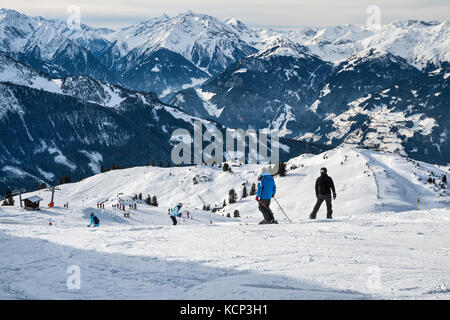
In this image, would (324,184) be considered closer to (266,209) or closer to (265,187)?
(266,209)

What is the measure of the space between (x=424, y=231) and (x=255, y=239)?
24.3 feet

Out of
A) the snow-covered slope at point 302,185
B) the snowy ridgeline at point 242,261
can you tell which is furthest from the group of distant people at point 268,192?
the snow-covered slope at point 302,185

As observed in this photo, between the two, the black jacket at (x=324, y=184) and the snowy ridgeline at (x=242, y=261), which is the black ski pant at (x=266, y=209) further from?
the black jacket at (x=324, y=184)

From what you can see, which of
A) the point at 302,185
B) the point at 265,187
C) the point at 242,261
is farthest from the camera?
the point at 302,185

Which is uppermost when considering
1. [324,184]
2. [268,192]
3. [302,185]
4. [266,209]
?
[324,184]

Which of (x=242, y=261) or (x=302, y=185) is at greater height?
(x=302, y=185)

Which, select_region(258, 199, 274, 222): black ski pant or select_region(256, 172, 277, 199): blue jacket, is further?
select_region(258, 199, 274, 222): black ski pant

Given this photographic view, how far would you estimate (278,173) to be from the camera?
253 feet

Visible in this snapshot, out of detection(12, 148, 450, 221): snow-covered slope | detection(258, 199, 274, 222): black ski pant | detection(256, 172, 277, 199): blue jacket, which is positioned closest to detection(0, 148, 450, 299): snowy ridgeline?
detection(258, 199, 274, 222): black ski pant

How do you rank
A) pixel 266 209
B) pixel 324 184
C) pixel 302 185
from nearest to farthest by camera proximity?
pixel 266 209
pixel 324 184
pixel 302 185

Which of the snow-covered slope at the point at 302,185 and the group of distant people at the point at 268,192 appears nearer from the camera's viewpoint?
the group of distant people at the point at 268,192

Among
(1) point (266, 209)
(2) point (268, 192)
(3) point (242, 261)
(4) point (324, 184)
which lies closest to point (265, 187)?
(2) point (268, 192)

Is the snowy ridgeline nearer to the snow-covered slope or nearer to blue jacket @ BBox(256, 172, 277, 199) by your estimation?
blue jacket @ BBox(256, 172, 277, 199)
